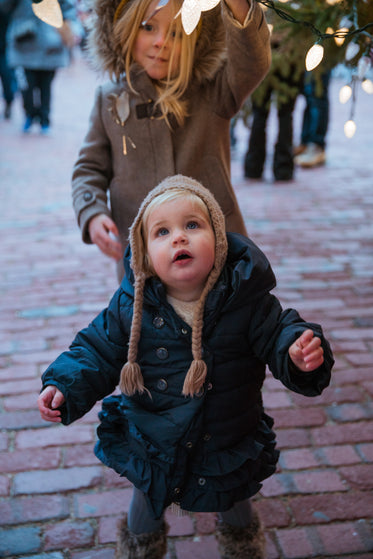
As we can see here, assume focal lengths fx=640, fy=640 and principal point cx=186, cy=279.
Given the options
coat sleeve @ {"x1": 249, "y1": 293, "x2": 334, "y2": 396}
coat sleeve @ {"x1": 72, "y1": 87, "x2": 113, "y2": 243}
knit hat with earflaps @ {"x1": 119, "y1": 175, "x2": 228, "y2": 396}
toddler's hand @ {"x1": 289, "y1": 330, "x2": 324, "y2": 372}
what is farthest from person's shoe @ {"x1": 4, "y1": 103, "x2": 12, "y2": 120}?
toddler's hand @ {"x1": 289, "y1": 330, "x2": 324, "y2": 372}

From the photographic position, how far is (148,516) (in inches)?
82.8

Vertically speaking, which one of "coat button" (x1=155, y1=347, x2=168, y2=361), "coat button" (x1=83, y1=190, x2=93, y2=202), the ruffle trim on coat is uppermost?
"coat button" (x1=83, y1=190, x2=93, y2=202)

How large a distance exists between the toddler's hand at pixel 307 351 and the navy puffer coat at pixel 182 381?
83mm

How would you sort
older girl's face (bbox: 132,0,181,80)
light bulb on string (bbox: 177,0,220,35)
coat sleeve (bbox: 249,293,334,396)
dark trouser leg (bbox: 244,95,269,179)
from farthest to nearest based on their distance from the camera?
dark trouser leg (bbox: 244,95,269,179) → older girl's face (bbox: 132,0,181,80) → coat sleeve (bbox: 249,293,334,396) → light bulb on string (bbox: 177,0,220,35)

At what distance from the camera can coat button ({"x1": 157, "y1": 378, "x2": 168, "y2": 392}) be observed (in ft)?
6.15

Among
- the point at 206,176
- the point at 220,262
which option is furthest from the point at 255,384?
Answer: the point at 206,176

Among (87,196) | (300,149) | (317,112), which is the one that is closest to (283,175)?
(317,112)

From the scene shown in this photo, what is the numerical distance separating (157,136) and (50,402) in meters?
1.11

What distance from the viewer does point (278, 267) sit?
4871 millimetres

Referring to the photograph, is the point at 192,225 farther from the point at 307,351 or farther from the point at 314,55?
the point at 314,55

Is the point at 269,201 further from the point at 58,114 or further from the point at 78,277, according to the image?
the point at 58,114

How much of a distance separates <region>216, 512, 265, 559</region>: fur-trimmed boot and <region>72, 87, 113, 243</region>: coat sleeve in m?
1.19

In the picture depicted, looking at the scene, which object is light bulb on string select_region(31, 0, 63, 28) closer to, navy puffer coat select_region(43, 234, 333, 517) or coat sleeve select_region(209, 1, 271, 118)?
coat sleeve select_region(209, 1, 271, 118)

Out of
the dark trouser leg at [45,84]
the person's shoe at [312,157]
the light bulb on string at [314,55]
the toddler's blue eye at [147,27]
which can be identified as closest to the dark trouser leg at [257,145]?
the person's shoe at [312,157]
